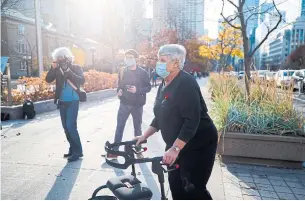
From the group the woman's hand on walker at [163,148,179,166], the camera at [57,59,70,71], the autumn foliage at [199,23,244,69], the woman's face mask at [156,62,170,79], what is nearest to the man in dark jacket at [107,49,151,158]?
the camera at [57,59,70,71]

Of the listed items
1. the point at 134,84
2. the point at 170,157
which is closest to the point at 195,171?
the point at 170,157

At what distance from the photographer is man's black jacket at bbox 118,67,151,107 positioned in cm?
515

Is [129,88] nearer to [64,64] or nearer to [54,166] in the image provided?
[64,64]

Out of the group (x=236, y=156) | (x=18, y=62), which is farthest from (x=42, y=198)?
(x=18, y=62)

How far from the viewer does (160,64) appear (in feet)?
8.20

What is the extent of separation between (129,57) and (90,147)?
81.2 inches

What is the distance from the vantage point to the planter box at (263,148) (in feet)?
15.5

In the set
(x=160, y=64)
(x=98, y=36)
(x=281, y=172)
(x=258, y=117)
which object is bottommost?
(x=281, y=172)

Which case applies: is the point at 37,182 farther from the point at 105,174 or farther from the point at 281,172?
the point at 281,172

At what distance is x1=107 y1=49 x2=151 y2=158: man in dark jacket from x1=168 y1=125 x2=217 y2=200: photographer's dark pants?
2.76m

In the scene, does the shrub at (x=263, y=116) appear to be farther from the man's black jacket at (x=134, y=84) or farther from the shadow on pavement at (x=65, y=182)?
the shadow on pavement at (x=65, y=182)

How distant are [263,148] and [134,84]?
7.91 feet

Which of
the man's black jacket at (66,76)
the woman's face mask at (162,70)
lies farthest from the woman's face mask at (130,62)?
the woman's face mask at (162,70)

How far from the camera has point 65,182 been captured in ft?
13.5
